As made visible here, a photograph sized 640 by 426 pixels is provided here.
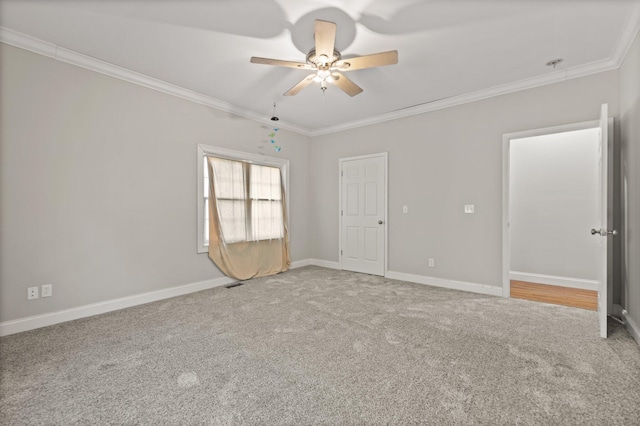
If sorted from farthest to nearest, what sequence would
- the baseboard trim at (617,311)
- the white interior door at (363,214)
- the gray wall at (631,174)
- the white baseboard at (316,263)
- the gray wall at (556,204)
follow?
the white baseboard at (316,263) < the white interior door at (363,214) < the gray wall at (556,204) < the baseboard trim at (617,311) < the gray wall at (631,174)

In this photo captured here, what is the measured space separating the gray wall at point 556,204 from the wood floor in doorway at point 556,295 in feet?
1.06

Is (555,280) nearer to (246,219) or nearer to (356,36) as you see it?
(356,36)

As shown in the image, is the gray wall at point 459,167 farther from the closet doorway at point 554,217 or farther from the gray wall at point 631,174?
the gray wall at point 631,174

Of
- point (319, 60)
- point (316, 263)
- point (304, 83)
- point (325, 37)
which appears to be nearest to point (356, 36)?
point (319, 60)

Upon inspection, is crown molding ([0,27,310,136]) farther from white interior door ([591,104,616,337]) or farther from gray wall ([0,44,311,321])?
white interior door ([591,104,616,337])

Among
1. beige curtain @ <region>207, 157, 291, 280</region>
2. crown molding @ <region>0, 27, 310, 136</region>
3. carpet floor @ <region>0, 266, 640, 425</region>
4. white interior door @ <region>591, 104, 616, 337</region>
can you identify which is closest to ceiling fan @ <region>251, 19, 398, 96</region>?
crown molding @ <region>0, 27, 310, 136</region>

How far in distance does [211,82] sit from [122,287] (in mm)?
2667

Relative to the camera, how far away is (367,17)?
2.47m

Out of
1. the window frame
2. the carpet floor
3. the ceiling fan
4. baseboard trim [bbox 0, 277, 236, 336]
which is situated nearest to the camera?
the carpet floor

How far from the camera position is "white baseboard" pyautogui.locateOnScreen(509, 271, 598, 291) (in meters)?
4.23

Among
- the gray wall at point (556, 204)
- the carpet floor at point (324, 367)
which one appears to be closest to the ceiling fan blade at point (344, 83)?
the carpet floor at point (324, 367)

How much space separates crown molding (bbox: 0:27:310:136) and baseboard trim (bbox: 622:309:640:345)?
5.11m

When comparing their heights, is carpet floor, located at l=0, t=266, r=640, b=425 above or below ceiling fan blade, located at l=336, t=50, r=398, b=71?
below

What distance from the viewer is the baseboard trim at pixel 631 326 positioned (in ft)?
8.18
